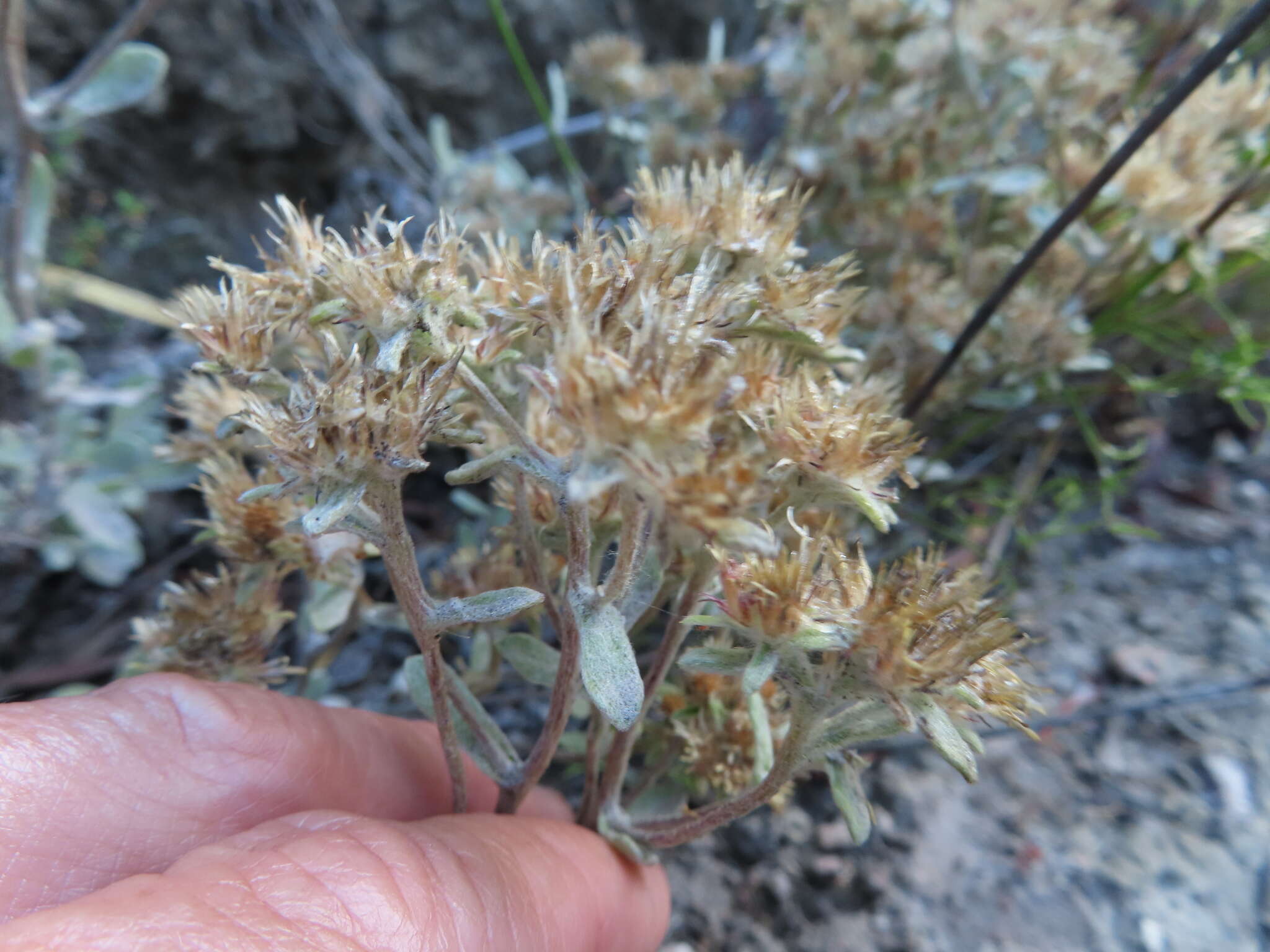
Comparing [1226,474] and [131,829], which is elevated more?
[1226,474]

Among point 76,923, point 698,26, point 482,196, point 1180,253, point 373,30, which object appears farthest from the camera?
point 698,26

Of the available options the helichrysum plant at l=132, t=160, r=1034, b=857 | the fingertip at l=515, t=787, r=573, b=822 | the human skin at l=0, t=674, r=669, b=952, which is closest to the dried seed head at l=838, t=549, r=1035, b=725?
the helichrysum plant at l=132, t=160, r=1034, b=857

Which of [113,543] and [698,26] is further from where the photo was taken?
[698,26]

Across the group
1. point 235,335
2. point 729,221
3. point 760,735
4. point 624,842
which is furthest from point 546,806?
point 729,221

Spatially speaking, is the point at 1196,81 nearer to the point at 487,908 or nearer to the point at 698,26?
the point at 487,908

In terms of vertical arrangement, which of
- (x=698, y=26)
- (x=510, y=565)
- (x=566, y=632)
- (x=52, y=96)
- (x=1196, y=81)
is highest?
(x=698, y=26)

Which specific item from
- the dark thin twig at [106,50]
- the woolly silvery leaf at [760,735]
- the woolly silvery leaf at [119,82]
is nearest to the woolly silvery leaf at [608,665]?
the woolly silvery leaf at [760,735]

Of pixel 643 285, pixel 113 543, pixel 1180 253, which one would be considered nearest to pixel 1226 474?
pixel 1180 253
